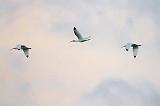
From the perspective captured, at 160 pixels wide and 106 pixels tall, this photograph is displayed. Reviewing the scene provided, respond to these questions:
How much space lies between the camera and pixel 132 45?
501 feet

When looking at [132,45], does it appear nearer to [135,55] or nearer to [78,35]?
[135,55]

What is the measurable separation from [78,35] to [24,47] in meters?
17.9

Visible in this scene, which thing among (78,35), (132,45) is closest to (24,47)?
(78,35)

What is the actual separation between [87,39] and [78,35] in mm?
8727

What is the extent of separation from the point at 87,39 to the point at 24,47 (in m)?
21.0

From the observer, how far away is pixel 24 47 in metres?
166

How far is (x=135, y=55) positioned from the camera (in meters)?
154

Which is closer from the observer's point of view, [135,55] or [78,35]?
[135,55]

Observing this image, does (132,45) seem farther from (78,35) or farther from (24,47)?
(24,47)

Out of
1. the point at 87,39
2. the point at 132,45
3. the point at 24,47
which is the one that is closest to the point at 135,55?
the point at 132,45

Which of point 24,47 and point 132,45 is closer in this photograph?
point 132,45

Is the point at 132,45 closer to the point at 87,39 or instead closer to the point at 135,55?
the point at 135,55

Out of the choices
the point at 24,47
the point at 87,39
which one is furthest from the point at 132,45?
the point at 24,47

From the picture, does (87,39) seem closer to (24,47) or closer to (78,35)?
(78,35)
